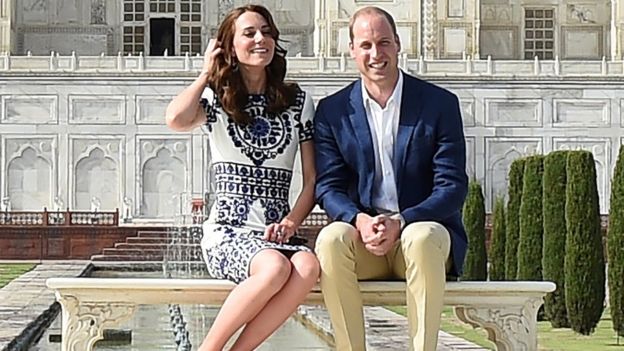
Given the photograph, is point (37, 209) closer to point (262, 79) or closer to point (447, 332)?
point (447, 332)

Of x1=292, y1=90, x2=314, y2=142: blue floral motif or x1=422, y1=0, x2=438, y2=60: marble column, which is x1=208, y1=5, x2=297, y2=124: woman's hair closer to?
x1=292, y1=90, x2=314, y2=142: blue floral motif

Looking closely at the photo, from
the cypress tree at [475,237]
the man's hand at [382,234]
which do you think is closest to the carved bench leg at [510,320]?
the man's hand at [382,234]

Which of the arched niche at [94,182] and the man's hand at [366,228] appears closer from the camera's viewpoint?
the man's hand at [366,228]

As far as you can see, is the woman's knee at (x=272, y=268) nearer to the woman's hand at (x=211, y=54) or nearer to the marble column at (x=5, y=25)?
the woman's hand at (x=211, y=54)

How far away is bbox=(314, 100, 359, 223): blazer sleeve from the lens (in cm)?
480

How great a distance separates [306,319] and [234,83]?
6760 millimetres

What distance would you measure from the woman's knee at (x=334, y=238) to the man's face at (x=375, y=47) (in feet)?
1.94

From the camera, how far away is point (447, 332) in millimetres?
9805

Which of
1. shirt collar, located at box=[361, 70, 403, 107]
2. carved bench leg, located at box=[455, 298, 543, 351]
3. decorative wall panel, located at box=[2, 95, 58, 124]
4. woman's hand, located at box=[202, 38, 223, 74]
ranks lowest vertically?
carved bench leg, located at box=[455, 298, 543, 351]

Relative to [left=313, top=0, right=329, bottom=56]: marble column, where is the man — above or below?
below

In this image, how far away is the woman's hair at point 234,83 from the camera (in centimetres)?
487

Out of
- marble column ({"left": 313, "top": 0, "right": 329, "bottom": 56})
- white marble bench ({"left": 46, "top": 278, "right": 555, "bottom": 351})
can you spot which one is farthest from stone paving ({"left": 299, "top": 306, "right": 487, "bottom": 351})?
marble column ({"left": 313, "top": 0, "right": 329, "bottom": 56})

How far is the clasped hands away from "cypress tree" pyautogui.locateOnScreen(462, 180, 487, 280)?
9.84 m

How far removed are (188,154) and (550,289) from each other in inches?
806
